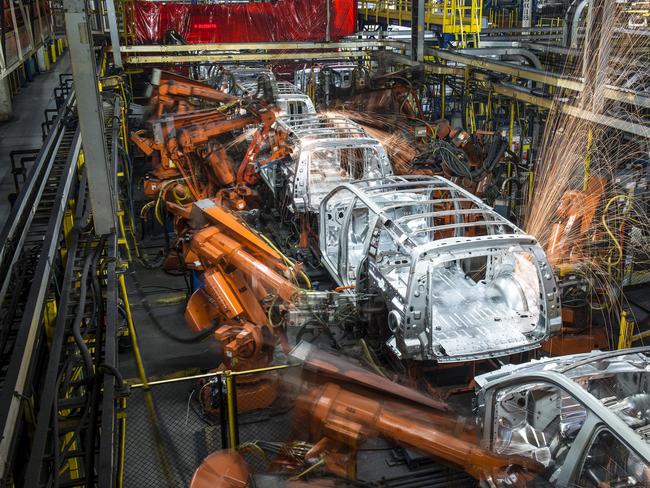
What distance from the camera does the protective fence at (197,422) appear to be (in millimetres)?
5453

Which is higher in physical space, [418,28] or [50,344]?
[418,28]

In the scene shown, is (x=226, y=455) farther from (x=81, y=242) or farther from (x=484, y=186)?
(x=484, y=186)

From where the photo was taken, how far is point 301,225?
31.6ft

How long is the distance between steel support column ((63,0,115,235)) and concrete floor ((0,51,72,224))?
6.84 ft

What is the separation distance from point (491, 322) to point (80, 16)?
437 centimetres

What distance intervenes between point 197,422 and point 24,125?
9.37 meters

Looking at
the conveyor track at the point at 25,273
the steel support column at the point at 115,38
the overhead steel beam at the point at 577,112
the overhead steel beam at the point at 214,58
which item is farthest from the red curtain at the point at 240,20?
the conveyor track at the point at 25,273

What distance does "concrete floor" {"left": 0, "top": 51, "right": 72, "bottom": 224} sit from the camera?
923 centimetres

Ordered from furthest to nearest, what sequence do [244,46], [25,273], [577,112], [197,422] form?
[244,46]
[577,112]
[197,422]
[25,273]

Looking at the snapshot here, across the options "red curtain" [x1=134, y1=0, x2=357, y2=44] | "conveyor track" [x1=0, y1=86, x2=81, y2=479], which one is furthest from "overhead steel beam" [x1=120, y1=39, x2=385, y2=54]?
"conveyor track" [x1=0, y1=86, x2=81, y2=479]

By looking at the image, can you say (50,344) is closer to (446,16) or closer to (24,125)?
(24,125)

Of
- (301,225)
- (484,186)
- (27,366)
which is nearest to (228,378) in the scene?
(27,366)

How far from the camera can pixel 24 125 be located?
13.3 metres

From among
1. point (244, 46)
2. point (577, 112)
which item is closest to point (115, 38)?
point (244, 46)
